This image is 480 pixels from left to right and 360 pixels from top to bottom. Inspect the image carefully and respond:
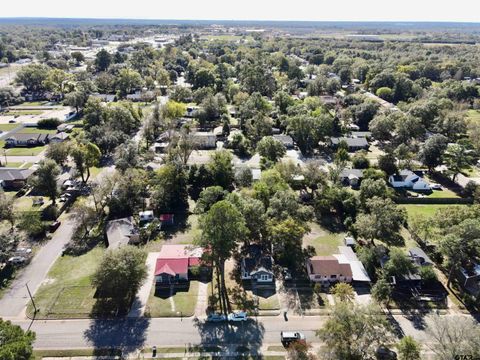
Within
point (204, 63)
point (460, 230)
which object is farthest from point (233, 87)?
point (460, 230)

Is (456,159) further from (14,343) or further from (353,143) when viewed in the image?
(14,343)

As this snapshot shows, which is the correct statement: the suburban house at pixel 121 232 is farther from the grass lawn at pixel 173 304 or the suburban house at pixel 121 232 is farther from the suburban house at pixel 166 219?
the grass lawn at pixel 173 304

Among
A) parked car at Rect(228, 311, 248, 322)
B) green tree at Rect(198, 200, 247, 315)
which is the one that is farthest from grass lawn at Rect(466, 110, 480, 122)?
parked car at Rect(228, 311, 248, 322)

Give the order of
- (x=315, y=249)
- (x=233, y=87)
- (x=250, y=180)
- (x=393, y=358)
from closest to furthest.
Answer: (x=393, y=358)
(x=315, y=249)
(x=250, y=180)
(x=233, y=87)

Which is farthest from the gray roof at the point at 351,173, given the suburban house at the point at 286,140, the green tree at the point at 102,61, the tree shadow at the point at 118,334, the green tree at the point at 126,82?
the green tree at the point at 102,61

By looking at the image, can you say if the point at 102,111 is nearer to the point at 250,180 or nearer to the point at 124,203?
the point at 124,203
